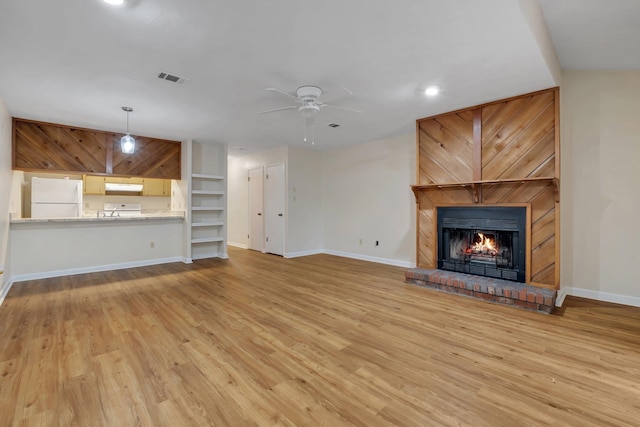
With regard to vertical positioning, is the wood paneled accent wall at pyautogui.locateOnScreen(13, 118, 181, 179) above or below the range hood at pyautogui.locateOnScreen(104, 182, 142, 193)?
above

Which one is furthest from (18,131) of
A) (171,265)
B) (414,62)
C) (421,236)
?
(421,236)

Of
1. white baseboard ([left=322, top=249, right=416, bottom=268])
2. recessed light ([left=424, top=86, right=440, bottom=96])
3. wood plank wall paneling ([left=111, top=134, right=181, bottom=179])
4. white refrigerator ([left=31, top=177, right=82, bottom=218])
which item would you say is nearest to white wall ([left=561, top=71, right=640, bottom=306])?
recessed light ([left=424, top=86, right=440, bottom=96])

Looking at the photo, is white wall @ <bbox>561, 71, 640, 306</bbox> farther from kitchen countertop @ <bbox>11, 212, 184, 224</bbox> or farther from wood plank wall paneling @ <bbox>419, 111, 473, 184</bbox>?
kitchen countertop @ <bbox>11, 212, 184, 224</bbox>

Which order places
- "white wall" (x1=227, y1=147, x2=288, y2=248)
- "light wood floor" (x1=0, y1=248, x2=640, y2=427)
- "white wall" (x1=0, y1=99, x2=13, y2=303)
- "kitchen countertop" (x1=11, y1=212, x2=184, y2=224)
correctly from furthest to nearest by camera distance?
"white wall" (x1=227, y1=147, x2=288, y2=248) < "kitchen countertop" (x1=11, y1=212, x2=184, y2=224) < "white wall" (x1=0, y1=99, x2=13, y2=303) < "light wood floor" (x1=0, y1=248, x2=640, y2=427)

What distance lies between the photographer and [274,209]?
6.73 meters

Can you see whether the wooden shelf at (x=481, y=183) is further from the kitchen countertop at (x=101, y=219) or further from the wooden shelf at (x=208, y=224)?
the kitchen countertop at (x=101, y=219)

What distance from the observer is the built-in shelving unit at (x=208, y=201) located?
6.05 metres

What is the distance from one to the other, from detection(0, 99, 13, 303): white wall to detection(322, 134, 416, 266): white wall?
5.28m

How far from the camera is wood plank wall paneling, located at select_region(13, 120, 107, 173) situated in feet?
14.4

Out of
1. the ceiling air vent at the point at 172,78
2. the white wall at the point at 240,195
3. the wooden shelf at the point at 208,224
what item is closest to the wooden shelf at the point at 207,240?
the wooden shelf at the point at 208,224

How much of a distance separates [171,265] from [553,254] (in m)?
5.97

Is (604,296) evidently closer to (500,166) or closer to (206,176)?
(500,166)

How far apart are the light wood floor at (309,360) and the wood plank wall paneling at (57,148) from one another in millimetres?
1980

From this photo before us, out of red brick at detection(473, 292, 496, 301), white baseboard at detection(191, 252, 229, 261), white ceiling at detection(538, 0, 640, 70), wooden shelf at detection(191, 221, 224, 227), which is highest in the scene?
white ceiling at detection(538, 0, 640, 70)
